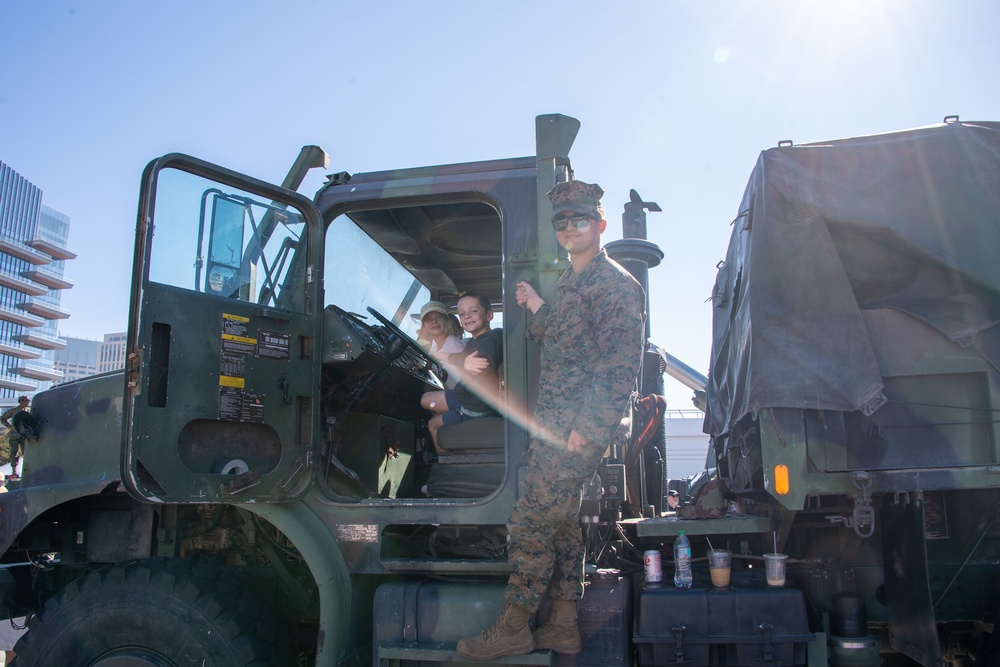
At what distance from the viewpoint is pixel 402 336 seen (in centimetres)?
394

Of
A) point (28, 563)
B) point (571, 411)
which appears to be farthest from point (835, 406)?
point (28, 563)

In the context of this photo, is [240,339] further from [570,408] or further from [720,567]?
[720,567]

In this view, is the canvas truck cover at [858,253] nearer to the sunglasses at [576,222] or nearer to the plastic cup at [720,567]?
the plastic cup at [720,567]

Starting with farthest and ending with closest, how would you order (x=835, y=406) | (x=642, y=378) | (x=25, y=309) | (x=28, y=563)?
(x=25, y=309)
(x=642, y=378)
(x=28, y=563)
(x=835, y=406)

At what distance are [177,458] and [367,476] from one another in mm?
1025

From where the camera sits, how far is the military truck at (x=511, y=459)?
117 inches

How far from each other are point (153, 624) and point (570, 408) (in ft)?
6.49

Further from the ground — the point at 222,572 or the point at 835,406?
the point at 835,406

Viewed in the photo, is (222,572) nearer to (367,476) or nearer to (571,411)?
(367,476)

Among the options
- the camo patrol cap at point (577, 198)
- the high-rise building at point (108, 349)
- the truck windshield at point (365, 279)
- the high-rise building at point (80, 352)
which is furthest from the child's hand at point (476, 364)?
the high-rise building at point (80, 352)

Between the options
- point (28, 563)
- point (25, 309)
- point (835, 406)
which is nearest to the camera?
point (835, 406)

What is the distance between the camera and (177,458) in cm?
302

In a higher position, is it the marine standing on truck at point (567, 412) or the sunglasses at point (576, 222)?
the sunglasses at point (576, 222)

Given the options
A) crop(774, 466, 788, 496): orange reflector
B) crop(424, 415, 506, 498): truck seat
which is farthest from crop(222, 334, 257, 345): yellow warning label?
crop(774, 466, 788, 496): orange reflector
